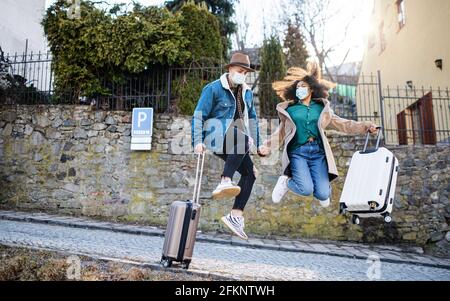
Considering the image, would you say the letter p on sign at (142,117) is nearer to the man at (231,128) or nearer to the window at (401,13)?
the man at (231,128)

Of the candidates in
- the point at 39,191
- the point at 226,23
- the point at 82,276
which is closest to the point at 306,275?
the point at 82,276

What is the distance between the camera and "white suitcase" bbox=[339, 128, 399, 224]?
3029 mm

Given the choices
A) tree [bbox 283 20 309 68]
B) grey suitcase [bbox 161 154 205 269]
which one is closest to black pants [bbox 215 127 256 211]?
grey suitcase [bbox 161 154 205 269]

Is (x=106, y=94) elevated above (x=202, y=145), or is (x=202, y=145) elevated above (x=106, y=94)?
(x=106, y=94)

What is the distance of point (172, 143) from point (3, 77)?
3.25m

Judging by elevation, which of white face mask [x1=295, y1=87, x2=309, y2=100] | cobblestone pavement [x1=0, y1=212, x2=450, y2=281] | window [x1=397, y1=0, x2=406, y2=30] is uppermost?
window [x1=397, y1=0, x2=406, y2=30]

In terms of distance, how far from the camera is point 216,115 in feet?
11.1

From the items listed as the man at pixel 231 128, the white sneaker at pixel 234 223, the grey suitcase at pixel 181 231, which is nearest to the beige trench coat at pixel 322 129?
the man at pixel 231 128

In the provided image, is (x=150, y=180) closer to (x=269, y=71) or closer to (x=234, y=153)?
(x=269, y=71)

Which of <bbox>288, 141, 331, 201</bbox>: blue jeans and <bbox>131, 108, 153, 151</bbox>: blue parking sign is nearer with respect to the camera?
<bbox>288, 141, 331, 201</bbox>: blue jeans

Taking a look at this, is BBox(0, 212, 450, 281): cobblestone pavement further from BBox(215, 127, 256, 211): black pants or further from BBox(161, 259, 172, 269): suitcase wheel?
BBox(215, 127, 256, 211): black pants

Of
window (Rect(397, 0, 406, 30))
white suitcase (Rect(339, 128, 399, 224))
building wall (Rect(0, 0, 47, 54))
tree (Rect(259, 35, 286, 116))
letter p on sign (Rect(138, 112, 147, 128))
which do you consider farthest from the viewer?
window (Rect(397, 0, 406, 30))
